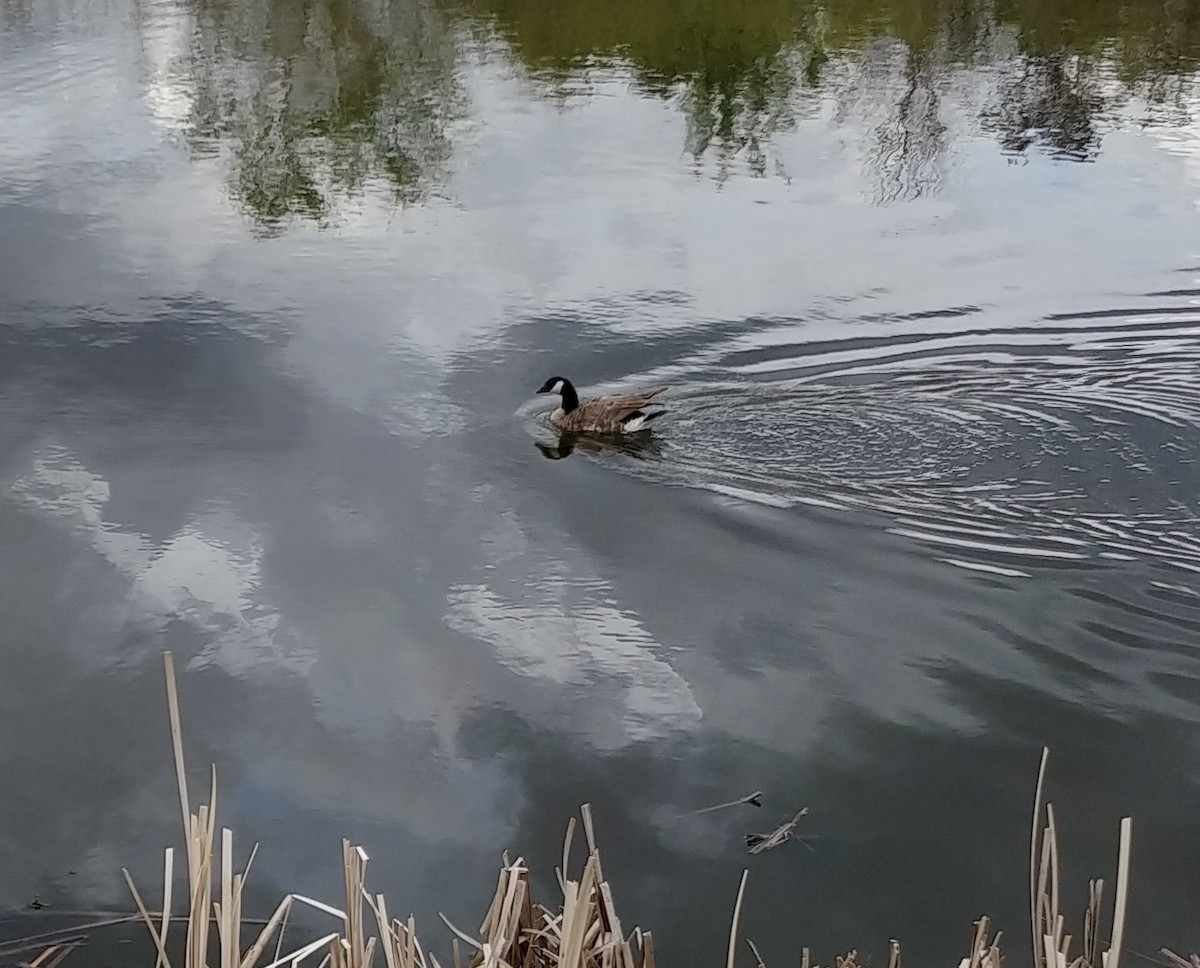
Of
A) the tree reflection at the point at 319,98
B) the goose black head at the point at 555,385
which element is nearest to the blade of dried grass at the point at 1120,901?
the goose black head at the point at 555,385

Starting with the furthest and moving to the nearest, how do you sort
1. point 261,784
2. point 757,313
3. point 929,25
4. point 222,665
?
1. point 929,25
2. point 757,313
3. point 222,665
4. point 261,784

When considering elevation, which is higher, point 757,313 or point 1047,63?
point 1047,63

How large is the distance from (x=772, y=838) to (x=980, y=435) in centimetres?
367

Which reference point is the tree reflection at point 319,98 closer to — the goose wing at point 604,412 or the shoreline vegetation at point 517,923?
the goose wing at point 604,412

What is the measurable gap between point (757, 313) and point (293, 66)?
910 centimetres

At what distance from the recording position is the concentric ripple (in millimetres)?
6699

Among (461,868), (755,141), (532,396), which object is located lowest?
(461,868)

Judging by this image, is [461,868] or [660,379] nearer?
[461,868]

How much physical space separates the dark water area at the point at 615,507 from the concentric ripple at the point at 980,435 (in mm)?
33

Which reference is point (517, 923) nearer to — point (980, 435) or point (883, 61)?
point (980, 435)

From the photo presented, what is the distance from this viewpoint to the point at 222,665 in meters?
5.64

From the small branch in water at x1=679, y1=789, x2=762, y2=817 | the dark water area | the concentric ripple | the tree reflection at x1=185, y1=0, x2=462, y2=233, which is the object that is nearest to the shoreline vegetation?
the dark water area

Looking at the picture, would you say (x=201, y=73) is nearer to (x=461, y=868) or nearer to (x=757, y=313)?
(x=757, y=313)

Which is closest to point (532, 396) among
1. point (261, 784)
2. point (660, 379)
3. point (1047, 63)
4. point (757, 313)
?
point (660, 379)
